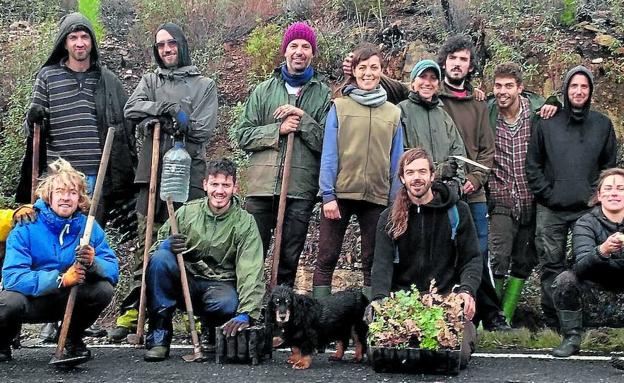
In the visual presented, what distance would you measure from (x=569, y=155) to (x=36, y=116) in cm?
446

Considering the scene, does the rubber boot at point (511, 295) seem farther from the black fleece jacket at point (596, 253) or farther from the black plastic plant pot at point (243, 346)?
the black plastic plant pot at point (243, 346)

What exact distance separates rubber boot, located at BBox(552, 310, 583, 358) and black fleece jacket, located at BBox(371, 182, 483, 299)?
2.58ft

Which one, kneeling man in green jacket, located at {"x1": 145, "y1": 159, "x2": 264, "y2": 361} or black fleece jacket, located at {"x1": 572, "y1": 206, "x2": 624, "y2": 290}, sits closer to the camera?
black fleece jacket, located at {"x1": 572, "y1": 206, "x2": 624, "y2": 290}

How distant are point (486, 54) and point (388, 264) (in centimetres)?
589

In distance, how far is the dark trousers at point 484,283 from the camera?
25.7ft

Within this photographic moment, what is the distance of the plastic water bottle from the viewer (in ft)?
25.5

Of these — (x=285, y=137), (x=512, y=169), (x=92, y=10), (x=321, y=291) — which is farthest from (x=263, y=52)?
(x=321, y=291)

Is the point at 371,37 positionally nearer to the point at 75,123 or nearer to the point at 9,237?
the point at 75,123

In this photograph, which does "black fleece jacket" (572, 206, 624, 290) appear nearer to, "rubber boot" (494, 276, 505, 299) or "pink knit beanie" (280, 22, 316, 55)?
"rubber boot" (494, 276, 505, 299)

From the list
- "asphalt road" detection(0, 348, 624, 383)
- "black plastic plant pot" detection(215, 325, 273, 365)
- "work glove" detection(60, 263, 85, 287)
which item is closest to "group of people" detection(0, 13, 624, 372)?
"work glove" detection(60, 263, 85, 287)

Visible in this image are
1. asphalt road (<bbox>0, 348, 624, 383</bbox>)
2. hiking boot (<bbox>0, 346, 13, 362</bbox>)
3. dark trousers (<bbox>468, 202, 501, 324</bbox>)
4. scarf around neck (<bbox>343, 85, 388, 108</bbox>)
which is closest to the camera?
asphalt road (<bbox>0, 348, 624, 383</bbox>)

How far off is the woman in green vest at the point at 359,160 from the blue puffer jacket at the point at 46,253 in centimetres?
172

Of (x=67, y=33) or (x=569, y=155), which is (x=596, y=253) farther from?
(x=67, y=33)

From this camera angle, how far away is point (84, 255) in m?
6.63
